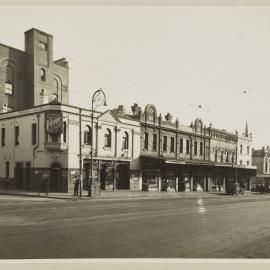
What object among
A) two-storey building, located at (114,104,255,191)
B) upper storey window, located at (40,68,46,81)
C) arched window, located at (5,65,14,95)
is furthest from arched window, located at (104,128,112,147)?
arched window, located at (5,65,14,95)

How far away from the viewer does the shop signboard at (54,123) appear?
92.8ft

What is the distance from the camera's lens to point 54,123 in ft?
93.4

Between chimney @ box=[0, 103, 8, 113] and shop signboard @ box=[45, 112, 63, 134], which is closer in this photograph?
shop signboard @ box=[45, 112, 63, 134]

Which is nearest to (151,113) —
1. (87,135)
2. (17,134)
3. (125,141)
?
(125,141)

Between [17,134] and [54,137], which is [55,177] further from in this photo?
[17,134]

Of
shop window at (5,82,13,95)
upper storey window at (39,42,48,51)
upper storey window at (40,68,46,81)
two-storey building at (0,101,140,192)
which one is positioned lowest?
two-storey building at (0,101,140,192)

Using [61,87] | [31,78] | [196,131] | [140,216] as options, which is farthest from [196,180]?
[140,216]

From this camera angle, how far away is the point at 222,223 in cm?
1448

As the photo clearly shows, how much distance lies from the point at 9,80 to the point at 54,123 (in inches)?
488

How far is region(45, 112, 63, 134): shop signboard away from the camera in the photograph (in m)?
28.3

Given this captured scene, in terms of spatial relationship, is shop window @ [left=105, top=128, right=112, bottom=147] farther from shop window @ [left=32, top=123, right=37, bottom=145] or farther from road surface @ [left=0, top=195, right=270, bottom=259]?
road surface @ [left=0, top=195, right=270, bottom=259]

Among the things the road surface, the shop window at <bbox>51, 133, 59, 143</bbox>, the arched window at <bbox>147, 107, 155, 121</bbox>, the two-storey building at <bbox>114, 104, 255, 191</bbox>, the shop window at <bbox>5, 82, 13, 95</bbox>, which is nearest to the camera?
the road surface

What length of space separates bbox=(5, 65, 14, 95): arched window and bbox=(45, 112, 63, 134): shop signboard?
35.9 feet

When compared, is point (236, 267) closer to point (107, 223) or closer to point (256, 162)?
point (107, 223)
